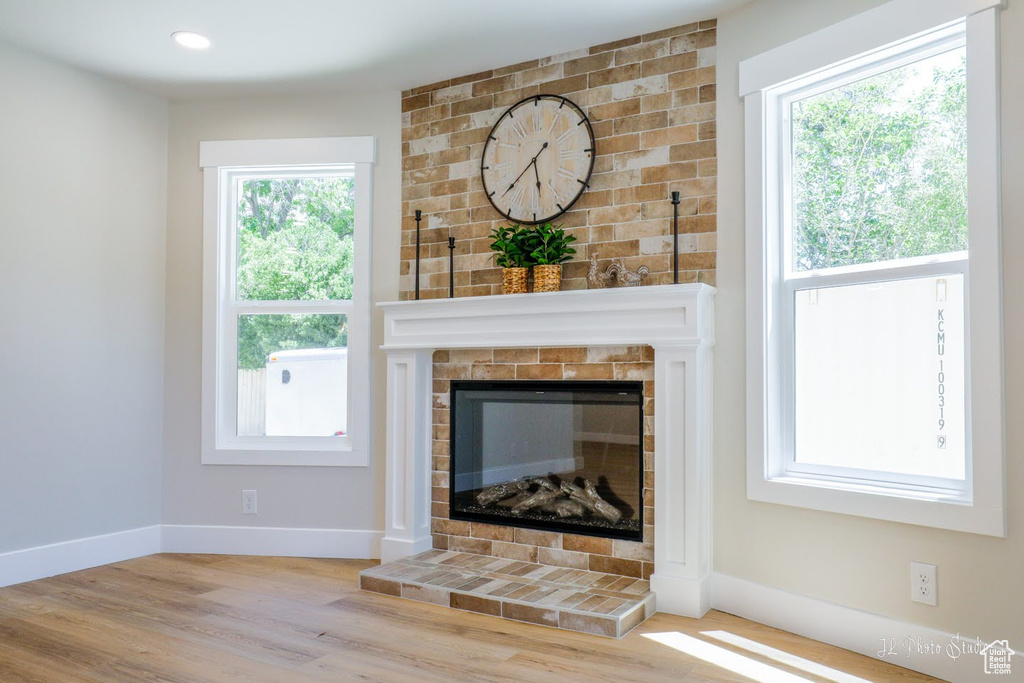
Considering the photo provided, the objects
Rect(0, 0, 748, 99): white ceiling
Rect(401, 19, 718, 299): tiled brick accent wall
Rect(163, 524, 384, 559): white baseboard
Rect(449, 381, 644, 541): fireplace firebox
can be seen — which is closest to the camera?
Rect(0, 0, 748, 99): white ceiling

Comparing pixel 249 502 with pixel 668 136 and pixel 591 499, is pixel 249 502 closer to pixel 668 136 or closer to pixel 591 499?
pixel 591 499

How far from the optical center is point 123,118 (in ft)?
13.6

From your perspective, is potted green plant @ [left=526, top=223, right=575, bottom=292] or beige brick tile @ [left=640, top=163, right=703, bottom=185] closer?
beige brick tile @ [left=640, top=163, right=703, bottom=185]

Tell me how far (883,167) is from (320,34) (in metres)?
2.46

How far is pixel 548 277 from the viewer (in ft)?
11.4

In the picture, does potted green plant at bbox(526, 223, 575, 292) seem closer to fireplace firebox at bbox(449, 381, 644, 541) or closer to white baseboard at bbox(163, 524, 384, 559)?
fireplace firebox at bbox(449, 381, 644, 541)

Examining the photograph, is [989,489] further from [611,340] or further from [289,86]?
[289,86]

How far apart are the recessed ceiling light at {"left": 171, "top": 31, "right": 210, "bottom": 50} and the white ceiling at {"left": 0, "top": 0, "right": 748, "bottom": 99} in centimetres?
4

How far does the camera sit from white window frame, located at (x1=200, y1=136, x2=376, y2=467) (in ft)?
13.5

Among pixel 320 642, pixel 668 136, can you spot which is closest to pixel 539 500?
pixel 320 642

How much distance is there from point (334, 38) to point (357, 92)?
0.68 m

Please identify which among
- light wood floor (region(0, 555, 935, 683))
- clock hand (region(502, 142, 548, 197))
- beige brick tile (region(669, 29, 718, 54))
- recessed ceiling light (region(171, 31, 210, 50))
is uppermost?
recessed ceiling light (region(171, 31, 210, 50))

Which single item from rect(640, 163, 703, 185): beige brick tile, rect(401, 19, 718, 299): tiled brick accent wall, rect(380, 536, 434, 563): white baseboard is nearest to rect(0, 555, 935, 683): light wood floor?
rect(380, 536, 434, 563): white baseboard

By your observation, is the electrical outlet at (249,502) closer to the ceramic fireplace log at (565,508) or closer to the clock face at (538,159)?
the ceramic fireplace log at (565,508)
